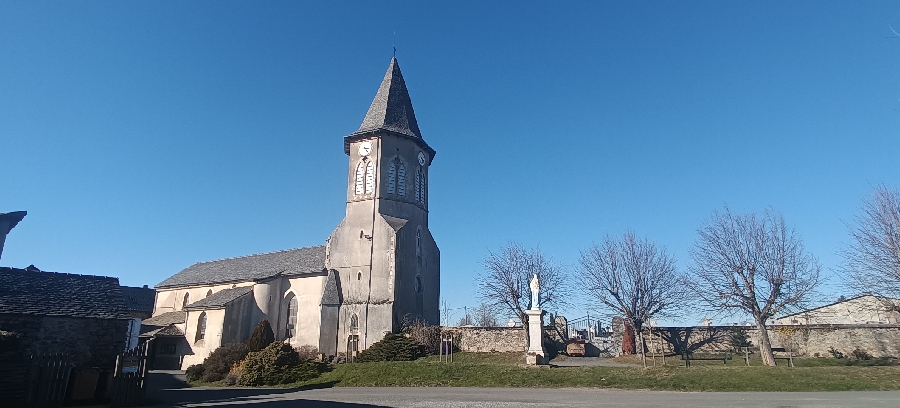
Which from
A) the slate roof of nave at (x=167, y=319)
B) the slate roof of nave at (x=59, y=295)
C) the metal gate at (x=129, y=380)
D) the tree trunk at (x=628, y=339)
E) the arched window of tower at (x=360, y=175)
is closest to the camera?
the metal gate at (x=129, y=380)

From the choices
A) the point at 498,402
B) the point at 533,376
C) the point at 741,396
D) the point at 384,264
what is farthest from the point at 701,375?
the point at 384,264

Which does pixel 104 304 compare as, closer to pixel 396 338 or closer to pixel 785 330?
pixel 396 338

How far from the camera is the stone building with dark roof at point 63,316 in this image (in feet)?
50.3

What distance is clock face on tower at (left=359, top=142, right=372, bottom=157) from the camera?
34.1m

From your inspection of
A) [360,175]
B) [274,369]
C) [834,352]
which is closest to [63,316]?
[274,369]

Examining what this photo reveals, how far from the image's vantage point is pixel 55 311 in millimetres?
16047

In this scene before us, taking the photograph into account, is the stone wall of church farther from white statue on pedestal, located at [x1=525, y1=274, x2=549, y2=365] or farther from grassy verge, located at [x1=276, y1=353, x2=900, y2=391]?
white statue on pedestal, located at [x1=525, y1=274, x2=549, y2=365]

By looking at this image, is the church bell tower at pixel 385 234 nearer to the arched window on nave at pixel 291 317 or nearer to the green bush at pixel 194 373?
the arched window on nave at pixel 291 317

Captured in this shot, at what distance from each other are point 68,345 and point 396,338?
15309mm

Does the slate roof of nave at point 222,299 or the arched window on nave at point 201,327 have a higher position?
the slate roof of nave at point 222,299

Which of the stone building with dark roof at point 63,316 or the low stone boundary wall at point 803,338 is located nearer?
the stone building with dark roof at point 63,316

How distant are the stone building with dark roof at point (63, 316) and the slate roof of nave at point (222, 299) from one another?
1492cm

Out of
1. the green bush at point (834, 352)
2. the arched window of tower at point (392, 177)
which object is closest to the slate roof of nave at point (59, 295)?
the arched window of tower at point (392, 177)

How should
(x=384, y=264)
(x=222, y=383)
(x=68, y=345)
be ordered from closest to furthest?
(x=68, y=345) < (x=222, y=383) < (x=384, y=264)
